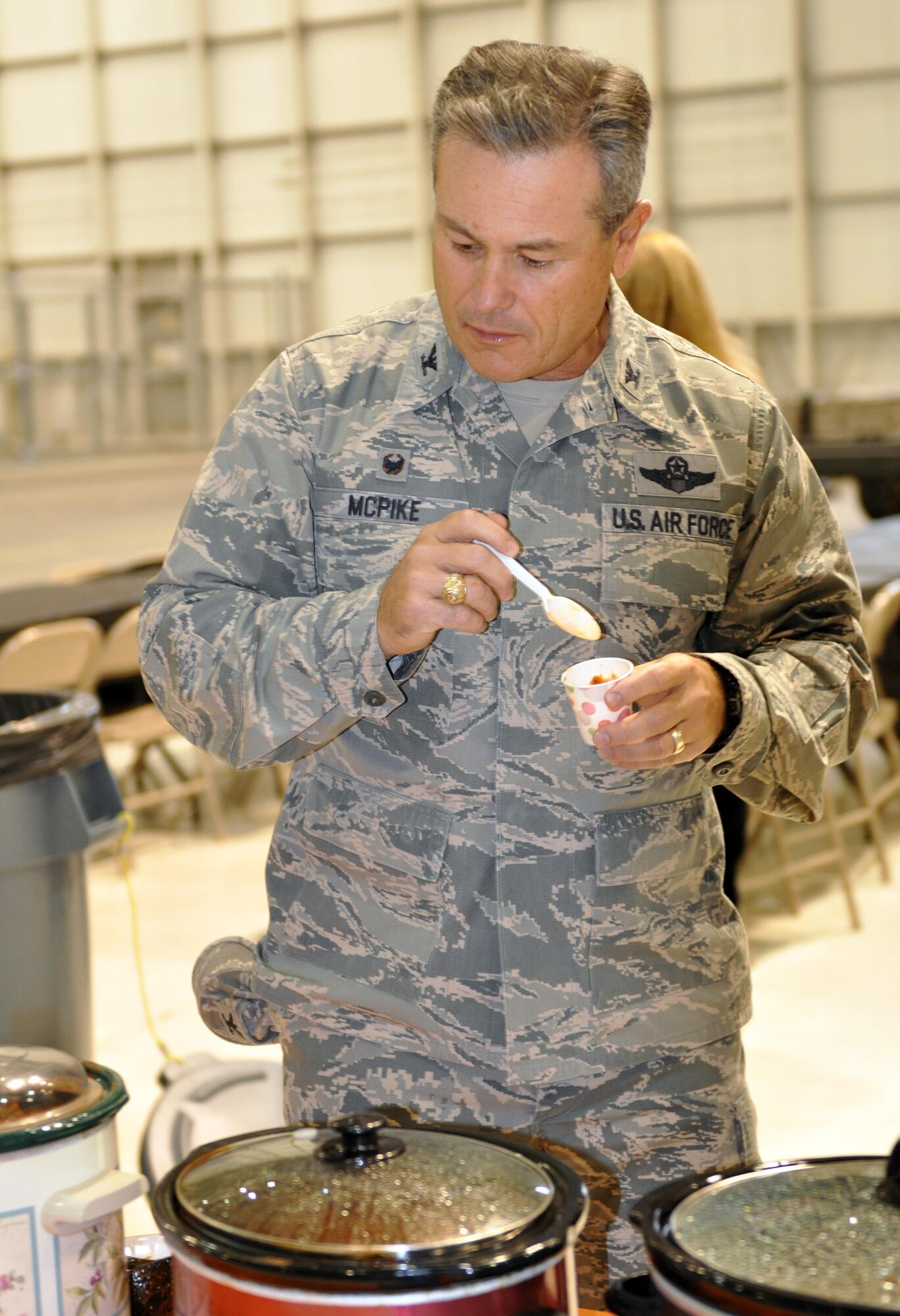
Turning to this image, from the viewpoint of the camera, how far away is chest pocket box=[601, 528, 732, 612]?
4.53 feet

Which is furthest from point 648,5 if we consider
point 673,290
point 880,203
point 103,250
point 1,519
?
point 673,290

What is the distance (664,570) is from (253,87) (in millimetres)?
15639

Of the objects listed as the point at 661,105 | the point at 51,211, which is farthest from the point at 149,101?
the point at 661,105

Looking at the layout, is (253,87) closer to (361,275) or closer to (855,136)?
(361,275)

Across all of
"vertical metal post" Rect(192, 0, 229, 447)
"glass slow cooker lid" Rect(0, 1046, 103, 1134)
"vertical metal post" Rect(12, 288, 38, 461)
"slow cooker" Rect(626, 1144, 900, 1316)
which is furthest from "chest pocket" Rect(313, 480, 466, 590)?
"vertical metal post" Rect(192, 0, 229, 447)

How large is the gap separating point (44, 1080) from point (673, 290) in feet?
7.29

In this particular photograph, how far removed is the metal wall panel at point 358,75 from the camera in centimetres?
1516

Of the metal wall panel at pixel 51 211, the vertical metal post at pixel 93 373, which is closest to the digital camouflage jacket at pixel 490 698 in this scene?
the vertical metal post at pixel 93 373

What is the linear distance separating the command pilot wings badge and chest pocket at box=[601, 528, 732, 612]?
0.04 metres

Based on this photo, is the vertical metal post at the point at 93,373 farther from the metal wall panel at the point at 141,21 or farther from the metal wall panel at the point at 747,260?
the metal wall panel at the point at 141,21

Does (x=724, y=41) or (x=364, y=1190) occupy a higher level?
(x=724, y=41)

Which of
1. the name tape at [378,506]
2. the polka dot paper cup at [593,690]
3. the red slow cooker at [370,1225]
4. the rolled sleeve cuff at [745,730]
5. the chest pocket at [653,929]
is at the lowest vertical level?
the chest pocket at [653,929]

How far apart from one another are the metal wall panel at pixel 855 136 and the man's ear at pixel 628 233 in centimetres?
1338

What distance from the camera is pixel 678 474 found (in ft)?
4.65
